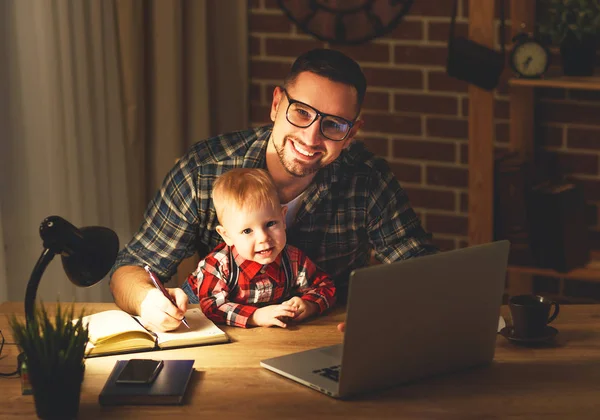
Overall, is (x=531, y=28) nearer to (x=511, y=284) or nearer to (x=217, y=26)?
(x=511, y=284)

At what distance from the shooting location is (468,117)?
133 inches

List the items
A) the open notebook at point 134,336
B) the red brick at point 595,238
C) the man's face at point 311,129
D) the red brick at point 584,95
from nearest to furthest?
the open notebook at point 134,336 → the man's face at point 311,129 → the red brick at point 584,95 → the red brick at point 595,238

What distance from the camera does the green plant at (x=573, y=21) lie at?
121 inches

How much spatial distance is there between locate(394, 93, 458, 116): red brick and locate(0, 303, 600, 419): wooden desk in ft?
5.11

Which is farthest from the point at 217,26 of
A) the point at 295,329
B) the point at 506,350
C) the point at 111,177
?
the point at 506,350

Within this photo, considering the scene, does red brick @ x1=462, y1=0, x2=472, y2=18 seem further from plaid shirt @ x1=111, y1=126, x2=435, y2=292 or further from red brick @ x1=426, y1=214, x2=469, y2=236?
plaid shirt @ x1=111, y1=126, x2=435, y2=292

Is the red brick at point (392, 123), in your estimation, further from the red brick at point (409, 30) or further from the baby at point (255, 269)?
the baby at point (255, 269)

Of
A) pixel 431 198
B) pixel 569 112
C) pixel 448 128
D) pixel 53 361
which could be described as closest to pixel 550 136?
pixel 569 112

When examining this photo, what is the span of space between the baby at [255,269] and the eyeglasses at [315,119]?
258mm

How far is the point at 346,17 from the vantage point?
11.4 ft

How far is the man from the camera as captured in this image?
2.38 m

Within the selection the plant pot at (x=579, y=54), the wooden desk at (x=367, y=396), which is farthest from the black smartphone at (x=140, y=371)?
the plant pot at (x=579, y=54)

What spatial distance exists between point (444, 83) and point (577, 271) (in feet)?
2.55

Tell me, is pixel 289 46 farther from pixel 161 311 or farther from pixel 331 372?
pixel 331 372
